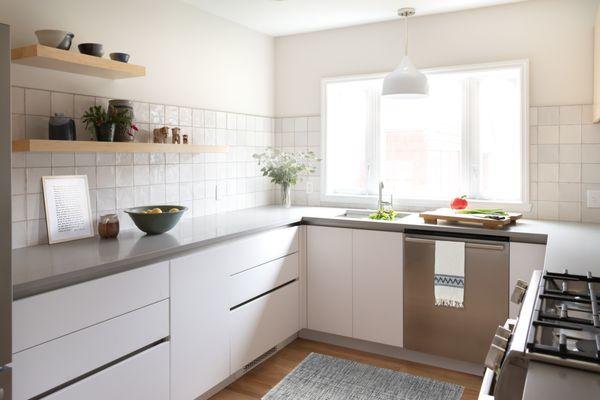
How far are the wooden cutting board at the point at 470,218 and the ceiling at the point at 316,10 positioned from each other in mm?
1420

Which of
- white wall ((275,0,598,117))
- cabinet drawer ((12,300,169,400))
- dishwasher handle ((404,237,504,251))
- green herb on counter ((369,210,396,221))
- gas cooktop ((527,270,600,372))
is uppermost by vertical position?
white wall ((275,0,598,117))

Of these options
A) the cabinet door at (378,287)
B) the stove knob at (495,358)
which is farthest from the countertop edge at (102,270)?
the stove knob at (495,358)

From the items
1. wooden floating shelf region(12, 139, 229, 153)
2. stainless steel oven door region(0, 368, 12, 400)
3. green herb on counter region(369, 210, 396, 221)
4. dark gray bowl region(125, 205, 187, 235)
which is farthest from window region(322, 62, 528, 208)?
stainless steel oven door region(0, 368, 12, 400)

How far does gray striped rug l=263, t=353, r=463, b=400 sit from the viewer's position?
2783mm

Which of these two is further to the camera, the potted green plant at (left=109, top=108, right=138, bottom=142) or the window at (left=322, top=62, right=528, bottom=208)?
the window at (left=322, top=62, right=528, bottom=208)

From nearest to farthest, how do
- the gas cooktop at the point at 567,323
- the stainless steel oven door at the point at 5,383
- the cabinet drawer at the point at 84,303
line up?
the gas cooktop at the point at 567,323
the stainless steel oven door at the point at 5,383
the cabinet drawer at the point at 84,303

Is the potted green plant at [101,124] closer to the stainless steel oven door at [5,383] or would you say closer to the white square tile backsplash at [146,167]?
the white square tile backsplash at [146,167]

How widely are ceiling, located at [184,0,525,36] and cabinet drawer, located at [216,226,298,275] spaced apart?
153cm

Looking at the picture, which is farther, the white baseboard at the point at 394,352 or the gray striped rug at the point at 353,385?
the white baseboard at the point at 394,352

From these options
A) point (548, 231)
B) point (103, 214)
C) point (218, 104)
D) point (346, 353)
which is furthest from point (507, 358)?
point (218, 104)

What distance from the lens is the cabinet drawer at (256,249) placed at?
9.02ft

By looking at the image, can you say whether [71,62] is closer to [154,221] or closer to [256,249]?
[154,221]

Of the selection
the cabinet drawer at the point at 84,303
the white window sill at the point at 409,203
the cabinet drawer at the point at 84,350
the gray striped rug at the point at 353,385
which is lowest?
the gray striped rug at the point at 353,385

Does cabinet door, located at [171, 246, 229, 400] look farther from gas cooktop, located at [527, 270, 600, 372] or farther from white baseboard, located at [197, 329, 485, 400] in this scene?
gas cooktop, located at [527, 270, 600, 372]
